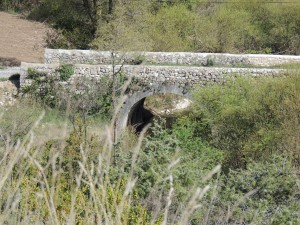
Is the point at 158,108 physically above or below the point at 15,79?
below

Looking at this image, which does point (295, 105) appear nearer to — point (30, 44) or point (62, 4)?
point (62, 4)

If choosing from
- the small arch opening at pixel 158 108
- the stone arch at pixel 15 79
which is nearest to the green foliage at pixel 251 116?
the small arch opening at pixel 158 108

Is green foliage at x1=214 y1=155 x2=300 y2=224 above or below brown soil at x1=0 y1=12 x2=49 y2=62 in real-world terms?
above

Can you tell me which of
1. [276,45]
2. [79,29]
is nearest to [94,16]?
[79,29]

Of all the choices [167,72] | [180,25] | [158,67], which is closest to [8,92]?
[158,67]

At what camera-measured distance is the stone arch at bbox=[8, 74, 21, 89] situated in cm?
2297

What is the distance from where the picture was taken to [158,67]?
22156mm

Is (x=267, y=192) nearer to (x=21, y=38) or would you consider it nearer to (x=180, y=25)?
(x=180, y=25)

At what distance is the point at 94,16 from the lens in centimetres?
2689

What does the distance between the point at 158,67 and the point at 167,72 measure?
362mm

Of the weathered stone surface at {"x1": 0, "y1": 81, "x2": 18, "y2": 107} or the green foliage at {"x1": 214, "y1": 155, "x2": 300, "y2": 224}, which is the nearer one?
the green foliage at {"x1": 214, "y1": 155, "x2": 300, "y2": 224}

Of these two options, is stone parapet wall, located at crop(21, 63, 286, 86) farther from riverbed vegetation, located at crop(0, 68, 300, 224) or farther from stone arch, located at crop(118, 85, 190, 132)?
riverbed vegetation, located at crop(0, 68, 300, 224)

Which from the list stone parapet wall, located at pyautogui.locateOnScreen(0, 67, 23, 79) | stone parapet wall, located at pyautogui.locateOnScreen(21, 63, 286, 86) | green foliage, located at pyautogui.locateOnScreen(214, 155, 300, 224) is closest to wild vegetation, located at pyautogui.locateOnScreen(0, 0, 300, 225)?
green foliage, located at pyautogui.locateOnScreen(214, 155, 300, 224)

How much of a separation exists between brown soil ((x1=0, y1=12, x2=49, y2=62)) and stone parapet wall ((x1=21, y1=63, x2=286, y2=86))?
5.37m
